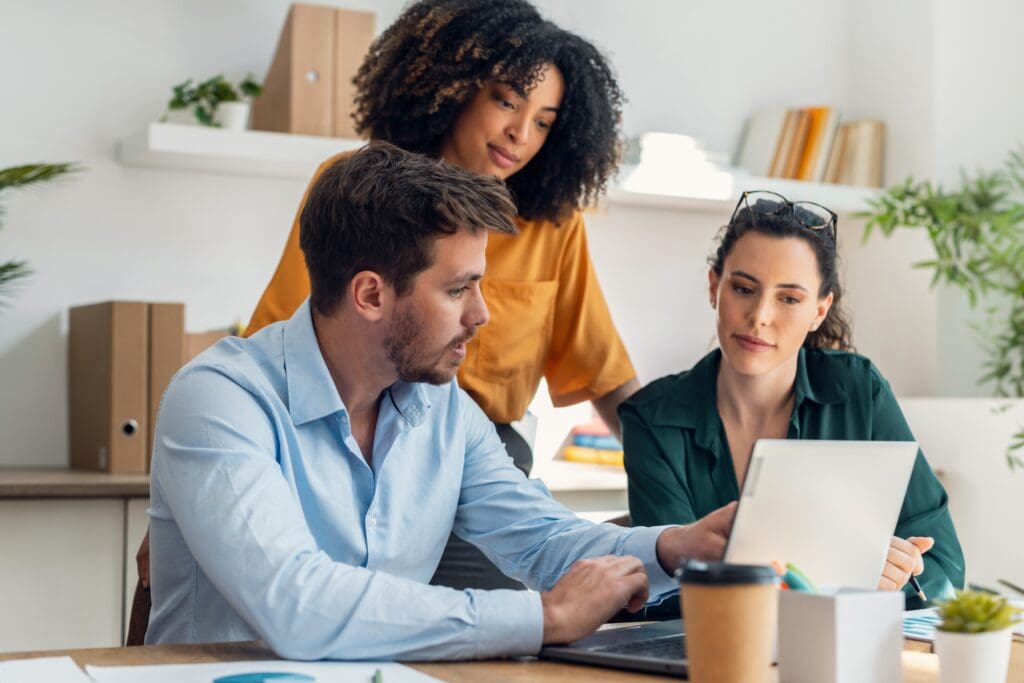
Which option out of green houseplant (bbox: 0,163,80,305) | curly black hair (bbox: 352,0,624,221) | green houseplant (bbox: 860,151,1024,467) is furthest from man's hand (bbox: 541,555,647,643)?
green houseplant (bbox: 860,151,1024,467)

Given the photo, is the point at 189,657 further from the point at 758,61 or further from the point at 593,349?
the point at 758,61

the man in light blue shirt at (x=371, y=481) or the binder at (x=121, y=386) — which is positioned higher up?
the man in light blue shirt at (x=371, y=481)

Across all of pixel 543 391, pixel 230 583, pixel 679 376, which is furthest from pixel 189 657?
pixel 543 391

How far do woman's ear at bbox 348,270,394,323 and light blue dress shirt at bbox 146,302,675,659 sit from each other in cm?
7

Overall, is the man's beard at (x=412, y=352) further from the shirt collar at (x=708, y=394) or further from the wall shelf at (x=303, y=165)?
Answer: the wall shelf at (x=303, y=165)

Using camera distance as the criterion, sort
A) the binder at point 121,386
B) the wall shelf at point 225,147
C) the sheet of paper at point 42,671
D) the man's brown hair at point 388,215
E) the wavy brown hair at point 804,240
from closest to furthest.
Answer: the sheet of paper at point 42,671, the man's brown hair at point 388,215, the wavy brown hair at point 804,240, the binder at point 121,386, the wall shelf at point 225,147

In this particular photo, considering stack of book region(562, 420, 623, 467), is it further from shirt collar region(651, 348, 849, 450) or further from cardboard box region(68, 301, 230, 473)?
shirt collar region(651, 348, 849, 450)

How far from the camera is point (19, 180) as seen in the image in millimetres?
2676

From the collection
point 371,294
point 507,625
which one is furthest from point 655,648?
point 371,294

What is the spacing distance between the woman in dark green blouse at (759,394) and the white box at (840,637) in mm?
764

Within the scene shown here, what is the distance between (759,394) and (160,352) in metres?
1.44

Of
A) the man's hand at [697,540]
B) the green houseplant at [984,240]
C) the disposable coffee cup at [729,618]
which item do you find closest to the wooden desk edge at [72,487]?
the man's hand at [697,540]

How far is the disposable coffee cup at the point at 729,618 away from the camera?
0.91 meters

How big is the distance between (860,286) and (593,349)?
199 centimetres
